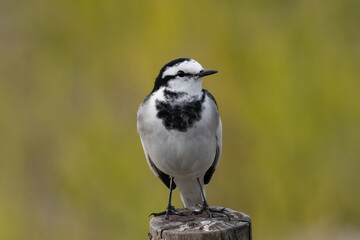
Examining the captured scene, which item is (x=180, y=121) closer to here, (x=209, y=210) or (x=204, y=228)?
Result: (x=209, y=210)

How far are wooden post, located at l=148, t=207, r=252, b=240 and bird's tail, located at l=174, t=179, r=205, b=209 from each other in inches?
35.4

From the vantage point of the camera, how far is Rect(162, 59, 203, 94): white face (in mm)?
4270

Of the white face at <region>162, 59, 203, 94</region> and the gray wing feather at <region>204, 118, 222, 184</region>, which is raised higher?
the white face at <region>162, 59, 203, 94</region>

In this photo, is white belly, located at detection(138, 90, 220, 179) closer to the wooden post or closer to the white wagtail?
the white wagtail

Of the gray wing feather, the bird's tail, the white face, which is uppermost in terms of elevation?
the white face

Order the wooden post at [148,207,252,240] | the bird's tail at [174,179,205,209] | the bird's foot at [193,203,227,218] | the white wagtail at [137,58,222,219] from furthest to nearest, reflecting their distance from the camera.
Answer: the bird's tail at [174,179,205,209]
the white wagtail at [137,58,222,219]
the bird's foot at [193,203,227,218]
the wooden post at [148,207,252,240]

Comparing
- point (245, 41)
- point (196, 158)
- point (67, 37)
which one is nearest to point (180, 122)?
point (196, 158)

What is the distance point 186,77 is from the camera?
4305mm

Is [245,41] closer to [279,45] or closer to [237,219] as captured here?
[279,45]

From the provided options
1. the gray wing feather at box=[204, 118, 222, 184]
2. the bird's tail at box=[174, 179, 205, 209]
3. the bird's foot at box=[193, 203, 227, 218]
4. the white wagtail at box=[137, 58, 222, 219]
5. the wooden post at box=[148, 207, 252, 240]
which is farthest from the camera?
the bird's tail at box=[174, 179, 205, 209]

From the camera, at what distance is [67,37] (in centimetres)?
769

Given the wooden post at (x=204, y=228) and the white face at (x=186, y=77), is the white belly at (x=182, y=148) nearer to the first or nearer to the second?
the white face at (x=186, y=77)

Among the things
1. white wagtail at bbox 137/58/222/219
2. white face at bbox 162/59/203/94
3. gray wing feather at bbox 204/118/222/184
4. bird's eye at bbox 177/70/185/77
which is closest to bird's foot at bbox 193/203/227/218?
white wagtail at bbox 137/58/222/219

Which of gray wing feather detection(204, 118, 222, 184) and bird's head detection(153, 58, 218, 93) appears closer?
bird's head detection(153, 58, 218, 93)
